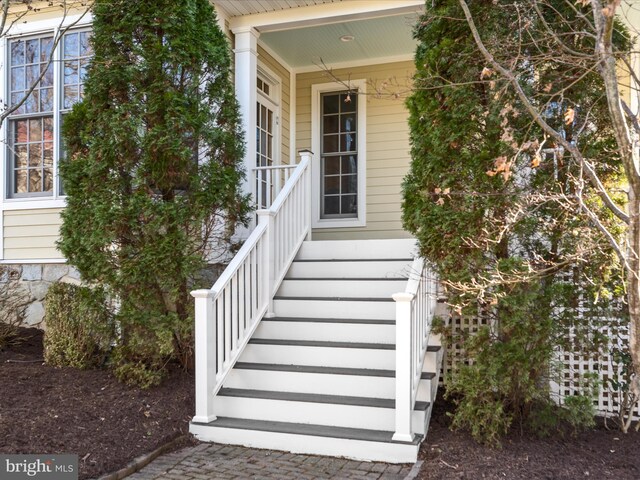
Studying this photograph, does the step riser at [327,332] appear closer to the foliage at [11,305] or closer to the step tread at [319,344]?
the step tread at [319,344]

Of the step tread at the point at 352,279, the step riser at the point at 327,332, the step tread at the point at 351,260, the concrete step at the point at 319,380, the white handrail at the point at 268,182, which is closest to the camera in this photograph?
the concrete step at the point at 319,380

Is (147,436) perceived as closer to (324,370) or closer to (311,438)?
(311,438)

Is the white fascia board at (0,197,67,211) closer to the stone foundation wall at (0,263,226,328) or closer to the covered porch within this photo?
the stone foundation wall at (0,263,226,328)

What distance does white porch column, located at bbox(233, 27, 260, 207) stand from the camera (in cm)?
611

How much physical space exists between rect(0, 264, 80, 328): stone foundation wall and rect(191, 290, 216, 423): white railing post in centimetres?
275

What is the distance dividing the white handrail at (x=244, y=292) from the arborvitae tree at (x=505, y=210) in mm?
1534

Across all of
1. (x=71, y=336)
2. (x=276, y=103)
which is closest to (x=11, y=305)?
(x=71, y=336)

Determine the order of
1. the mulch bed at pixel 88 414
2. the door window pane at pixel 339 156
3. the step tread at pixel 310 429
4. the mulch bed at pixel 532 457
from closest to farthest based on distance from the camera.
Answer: the mulch bed at pixel 532 457, the mulch bed at pixel 88 414, the step tread at pixel 310 429, the door window pane at pixel 339 156

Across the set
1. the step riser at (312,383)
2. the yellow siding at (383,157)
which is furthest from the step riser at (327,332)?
the yellow siding at (383,157)

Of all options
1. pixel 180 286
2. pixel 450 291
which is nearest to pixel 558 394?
→ pixel 450 291

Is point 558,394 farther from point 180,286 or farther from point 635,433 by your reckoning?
point 180,286

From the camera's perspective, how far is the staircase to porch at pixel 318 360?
3949 mm

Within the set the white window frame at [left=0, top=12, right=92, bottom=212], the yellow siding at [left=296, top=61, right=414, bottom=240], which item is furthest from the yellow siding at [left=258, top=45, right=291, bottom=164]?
the white window frame at [left=0, top=12, right=92, bottom=212]

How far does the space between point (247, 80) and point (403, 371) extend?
366cm
